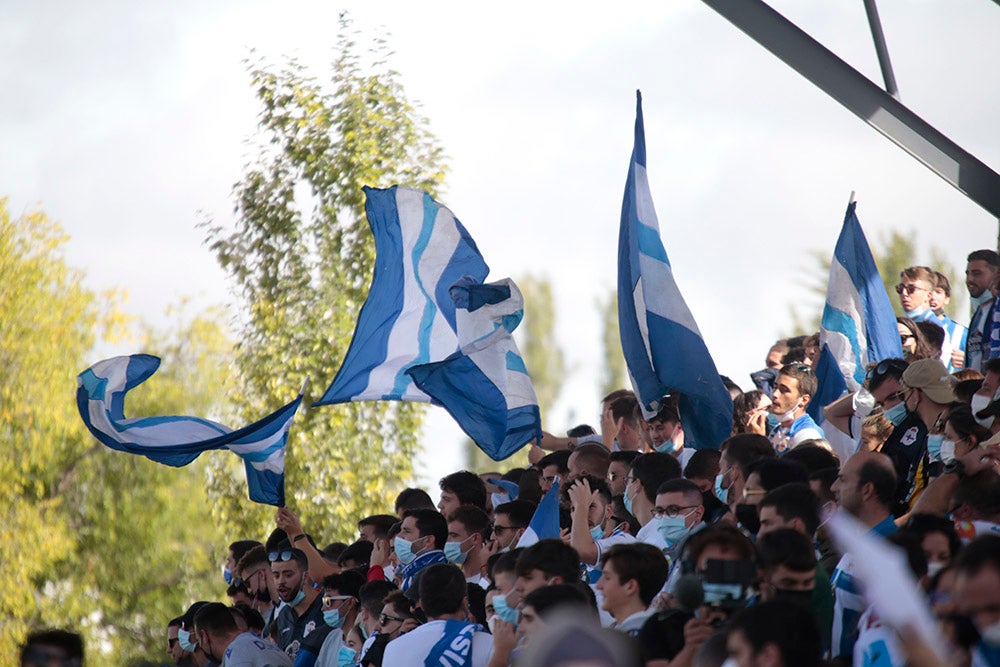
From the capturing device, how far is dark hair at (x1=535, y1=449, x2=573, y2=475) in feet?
31.4

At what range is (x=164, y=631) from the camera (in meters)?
26.7

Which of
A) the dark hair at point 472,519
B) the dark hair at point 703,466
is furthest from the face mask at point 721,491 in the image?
the dark hair at point 472,519

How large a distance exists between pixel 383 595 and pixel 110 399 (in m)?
3.73

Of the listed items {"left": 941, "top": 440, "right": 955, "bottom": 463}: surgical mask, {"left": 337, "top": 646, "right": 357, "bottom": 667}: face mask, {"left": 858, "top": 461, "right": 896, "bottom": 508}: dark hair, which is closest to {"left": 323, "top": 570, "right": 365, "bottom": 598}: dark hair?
{"left": 337, "top": 646, "right": 357, "bottom": 667}: face mask

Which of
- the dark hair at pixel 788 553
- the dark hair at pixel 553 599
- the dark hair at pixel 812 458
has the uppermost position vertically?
A: the dark hair at pixel 812 458

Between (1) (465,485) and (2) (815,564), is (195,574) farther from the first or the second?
(2) (815,564)

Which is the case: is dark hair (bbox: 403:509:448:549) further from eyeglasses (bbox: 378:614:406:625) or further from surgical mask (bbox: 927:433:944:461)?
surgical mask (bbox: 927:433:944:461)

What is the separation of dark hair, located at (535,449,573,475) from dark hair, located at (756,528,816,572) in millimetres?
4047

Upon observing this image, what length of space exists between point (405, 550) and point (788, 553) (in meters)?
3.84

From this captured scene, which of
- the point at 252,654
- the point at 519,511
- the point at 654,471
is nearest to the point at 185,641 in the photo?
the point at 252,654

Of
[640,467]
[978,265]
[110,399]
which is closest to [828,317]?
[978,265]

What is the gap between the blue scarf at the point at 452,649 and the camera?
710 cm

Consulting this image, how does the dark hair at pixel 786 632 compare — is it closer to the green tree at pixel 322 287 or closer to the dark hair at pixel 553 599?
the dark hair at pixel 553 599

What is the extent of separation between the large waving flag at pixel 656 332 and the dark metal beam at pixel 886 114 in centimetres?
288
